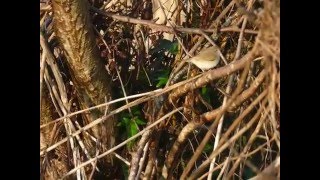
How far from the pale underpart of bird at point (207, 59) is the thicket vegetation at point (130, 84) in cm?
5

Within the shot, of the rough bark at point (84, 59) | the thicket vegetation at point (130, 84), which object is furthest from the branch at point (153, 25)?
the rough bark at point (84, 59)

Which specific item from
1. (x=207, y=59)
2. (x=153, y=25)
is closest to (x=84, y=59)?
(x=153, y=25)

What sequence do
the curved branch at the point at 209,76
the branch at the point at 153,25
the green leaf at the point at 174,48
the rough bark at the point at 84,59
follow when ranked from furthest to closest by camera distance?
1. the green leaf at the point at 174,48
2. the branch at the point at 153,25
3. the rough bark at the point at 84,59
4. the curved branch at the point at 209,76

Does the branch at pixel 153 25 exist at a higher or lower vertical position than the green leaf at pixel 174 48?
higher

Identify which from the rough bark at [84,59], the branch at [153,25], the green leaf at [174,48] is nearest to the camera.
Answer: the rough bark at [84,59]

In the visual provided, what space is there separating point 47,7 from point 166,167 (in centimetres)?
65

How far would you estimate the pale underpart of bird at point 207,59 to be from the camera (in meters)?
2.00

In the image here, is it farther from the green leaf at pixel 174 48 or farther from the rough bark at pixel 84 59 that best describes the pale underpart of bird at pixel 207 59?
the rough bark at pixel 84 59

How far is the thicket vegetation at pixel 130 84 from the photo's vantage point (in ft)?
6.55

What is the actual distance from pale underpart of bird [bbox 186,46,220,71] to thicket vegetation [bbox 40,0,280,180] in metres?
0.05

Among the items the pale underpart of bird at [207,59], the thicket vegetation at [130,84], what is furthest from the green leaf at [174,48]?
the pale underpart of bird at [207,59]

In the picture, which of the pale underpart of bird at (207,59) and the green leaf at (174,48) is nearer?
the pale underpart of bird at (207,59)

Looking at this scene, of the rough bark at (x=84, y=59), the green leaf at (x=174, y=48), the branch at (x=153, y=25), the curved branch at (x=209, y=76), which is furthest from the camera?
the green leaf at (x=174, y=48)
